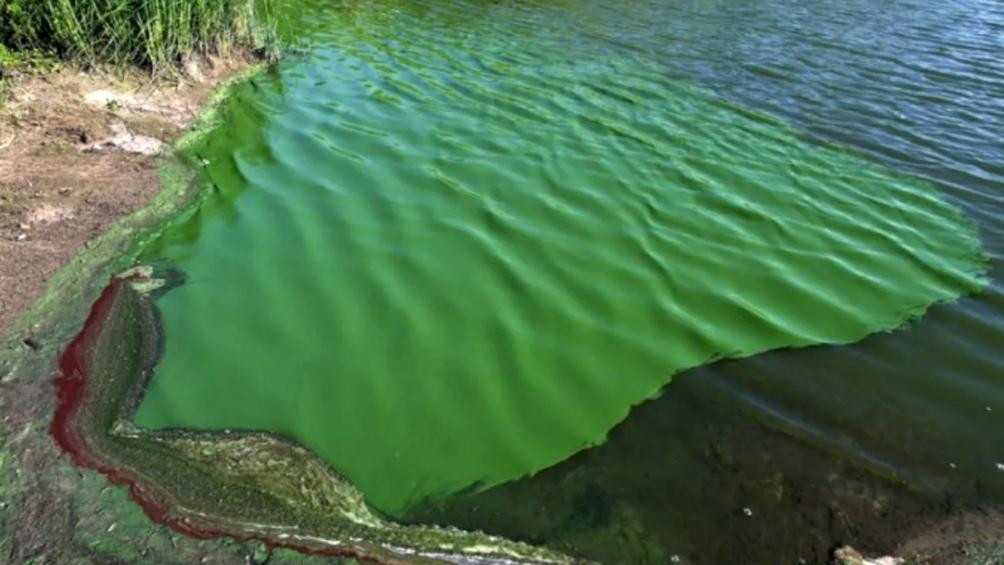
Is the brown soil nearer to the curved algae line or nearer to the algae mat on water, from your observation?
the algae mat on water

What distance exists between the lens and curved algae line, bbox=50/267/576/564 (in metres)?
3.82

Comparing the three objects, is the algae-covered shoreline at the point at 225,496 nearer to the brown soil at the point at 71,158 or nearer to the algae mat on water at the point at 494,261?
the algae mat on water at the point at 494,261

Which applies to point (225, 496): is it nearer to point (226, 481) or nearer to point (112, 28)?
point (226, 481)

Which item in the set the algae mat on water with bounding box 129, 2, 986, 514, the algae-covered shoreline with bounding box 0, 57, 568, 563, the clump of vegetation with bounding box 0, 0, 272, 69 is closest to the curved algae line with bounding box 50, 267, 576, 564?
the algae-covered shoreline with bounding box 0, 57, 568, 563

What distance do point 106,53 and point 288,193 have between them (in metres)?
2.99

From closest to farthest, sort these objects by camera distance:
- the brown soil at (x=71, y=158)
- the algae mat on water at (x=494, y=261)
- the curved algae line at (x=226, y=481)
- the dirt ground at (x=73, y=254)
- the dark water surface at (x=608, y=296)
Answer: the dirt ground at (x=73, y=254) < the curved algae line at (x=226, y=481) < the dark water surface at (x=608, y=296) < the algae mat on water at (x=494, y=261) < the brown soil at (x=71, y=158)

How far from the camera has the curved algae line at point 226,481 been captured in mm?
3816

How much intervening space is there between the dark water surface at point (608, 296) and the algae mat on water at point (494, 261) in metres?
0.03

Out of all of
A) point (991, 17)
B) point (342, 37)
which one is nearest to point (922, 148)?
point (991, 17)

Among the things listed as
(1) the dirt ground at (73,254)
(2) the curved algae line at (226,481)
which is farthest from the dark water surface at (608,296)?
(1) the dirt ground at (73,254)

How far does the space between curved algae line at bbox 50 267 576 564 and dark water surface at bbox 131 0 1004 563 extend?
0.16 m

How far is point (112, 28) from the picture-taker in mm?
8094

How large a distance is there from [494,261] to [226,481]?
2.72 metres

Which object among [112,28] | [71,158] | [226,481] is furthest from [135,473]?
[112,28]
